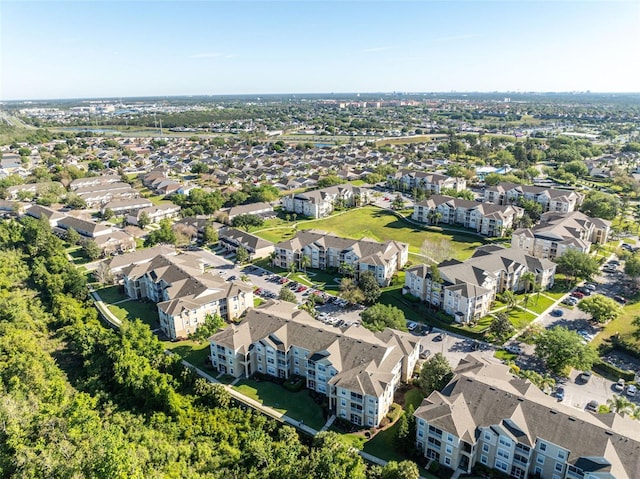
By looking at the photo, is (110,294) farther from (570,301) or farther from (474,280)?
(570,301)

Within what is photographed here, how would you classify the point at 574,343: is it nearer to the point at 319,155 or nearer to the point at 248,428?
the point at 248,428

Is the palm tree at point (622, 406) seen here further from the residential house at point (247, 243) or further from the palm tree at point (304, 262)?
the residential house at point (247, 243)

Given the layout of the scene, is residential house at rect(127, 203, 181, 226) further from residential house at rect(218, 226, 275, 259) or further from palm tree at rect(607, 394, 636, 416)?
palm tree at rect(607, 394, 636, 416)

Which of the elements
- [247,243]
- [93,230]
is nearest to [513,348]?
[247,243]

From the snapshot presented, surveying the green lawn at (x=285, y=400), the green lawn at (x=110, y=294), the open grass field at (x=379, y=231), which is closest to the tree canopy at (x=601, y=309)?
the open grass field at (x=379, y=231)

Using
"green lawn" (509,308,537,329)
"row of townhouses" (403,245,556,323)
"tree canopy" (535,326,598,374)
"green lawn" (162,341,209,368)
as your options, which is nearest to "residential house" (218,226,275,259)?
"green lawn" (162,341,209,368)
